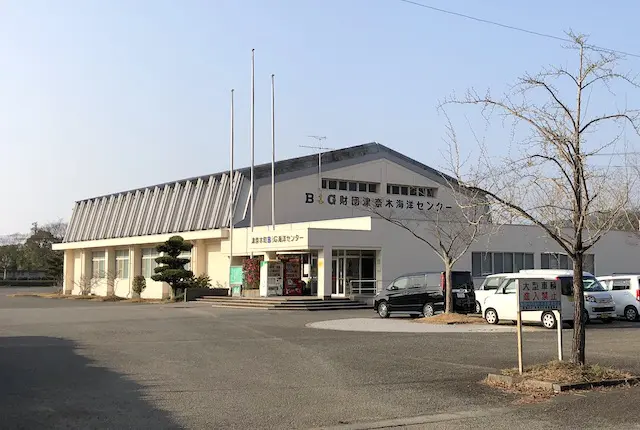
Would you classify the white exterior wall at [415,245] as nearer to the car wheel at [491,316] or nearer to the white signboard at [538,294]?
the car wheel at [491,316]

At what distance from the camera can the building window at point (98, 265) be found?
2240 inches

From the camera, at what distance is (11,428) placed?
282 inches

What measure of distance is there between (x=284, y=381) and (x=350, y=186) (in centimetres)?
3527

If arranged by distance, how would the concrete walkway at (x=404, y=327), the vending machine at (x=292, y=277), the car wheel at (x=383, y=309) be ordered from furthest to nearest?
the vending machine at (x=292, y=277)
the car wheel at (x=383, y=309)
the concrete walkway at (x=404, y=327)

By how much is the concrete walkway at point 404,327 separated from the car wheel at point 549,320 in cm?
28

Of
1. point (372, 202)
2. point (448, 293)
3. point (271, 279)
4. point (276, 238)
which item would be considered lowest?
point (448, 293)

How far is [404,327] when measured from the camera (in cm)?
2027

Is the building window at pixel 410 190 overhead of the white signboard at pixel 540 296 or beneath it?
overhead

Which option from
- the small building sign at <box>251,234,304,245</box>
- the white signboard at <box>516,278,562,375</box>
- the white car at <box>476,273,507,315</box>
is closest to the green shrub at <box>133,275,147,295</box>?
the small building sign at <box>251,234,304,245</box>

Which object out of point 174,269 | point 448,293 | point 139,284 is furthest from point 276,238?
point 139,284

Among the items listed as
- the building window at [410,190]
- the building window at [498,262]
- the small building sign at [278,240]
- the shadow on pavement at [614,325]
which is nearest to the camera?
the shadow on pavement at [614,325]

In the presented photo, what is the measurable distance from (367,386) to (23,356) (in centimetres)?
740

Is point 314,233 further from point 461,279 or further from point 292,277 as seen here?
point 461,279

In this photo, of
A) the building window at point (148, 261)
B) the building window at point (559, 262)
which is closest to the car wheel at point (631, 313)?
the building window at point (559, 262)
